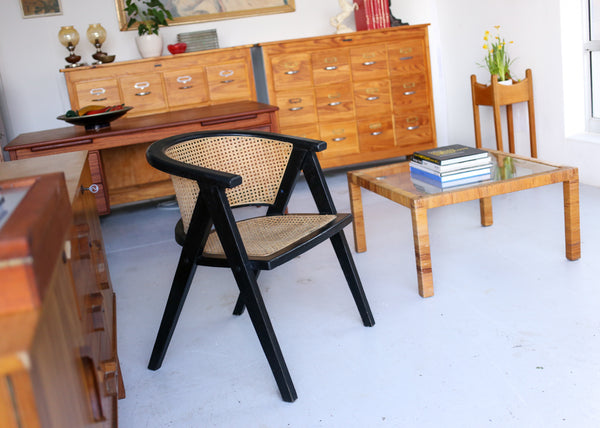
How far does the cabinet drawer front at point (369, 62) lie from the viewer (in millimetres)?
4730

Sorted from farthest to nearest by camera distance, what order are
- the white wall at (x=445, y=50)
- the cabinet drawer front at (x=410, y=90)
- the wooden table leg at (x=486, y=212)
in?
the cabinet drawer front at (x=410, y=90)
the white wall at (x=445, y=50)
the wooden table leg at (x=486, y=212)

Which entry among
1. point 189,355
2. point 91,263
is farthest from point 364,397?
point 91,263

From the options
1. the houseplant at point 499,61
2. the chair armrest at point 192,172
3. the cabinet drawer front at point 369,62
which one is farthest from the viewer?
the cabinet drawer front at point 369,62

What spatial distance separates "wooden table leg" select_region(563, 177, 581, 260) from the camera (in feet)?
8.02

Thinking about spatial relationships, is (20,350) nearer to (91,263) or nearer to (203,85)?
(91,263)

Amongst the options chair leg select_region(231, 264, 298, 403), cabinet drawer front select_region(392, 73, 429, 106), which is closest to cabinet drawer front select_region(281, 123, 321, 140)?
cabinet drawer front select_region(392, 73, 429, 106)

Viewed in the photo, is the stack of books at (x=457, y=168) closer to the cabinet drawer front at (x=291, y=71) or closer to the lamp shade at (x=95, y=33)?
the cabinet drawer front at (x=291, y=71)

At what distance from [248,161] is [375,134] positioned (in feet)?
8.89

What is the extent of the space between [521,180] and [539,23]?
6.76 feet

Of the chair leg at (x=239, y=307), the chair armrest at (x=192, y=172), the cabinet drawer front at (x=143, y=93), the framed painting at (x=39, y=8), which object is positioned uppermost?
the framed painting at (x=39, y=8)

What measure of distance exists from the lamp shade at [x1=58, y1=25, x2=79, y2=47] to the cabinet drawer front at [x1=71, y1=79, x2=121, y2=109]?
0.44 meters

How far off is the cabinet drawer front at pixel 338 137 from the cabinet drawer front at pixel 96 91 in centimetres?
155

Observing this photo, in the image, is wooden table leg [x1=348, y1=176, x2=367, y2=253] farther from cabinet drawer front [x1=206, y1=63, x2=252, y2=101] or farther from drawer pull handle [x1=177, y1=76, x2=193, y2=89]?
drawer pull handle [x1=177, y1=76, x2=193, y2=89]

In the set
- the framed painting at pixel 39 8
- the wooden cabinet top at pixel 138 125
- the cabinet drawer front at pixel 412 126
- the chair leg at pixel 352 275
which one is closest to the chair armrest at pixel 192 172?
the chair leg at pixel 352 275
